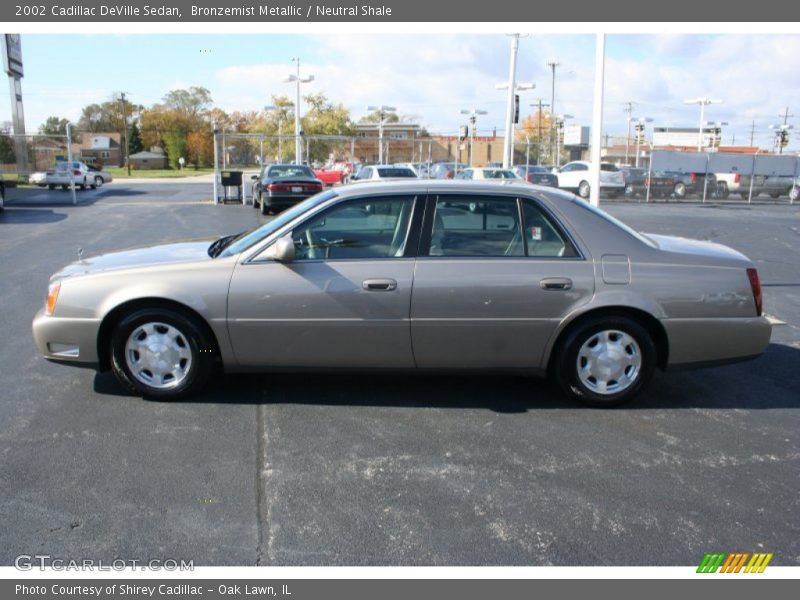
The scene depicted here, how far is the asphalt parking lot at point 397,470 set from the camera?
128 inches

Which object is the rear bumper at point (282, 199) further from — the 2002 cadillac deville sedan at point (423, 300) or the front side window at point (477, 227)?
the front side window at point (477, 227)

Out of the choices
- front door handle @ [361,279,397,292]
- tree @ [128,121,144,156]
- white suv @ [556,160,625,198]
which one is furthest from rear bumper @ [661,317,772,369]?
tree @ [128,121,144,156]

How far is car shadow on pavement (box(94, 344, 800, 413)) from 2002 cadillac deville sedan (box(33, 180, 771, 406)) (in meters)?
0.28

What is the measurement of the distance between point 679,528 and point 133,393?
12.3 ft

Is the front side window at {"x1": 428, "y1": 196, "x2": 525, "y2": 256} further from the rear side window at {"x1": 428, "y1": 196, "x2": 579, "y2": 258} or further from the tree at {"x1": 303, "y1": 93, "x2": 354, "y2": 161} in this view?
the tree at {"x1": 303, "y1": 93, "x2": 354, "y2": 161}

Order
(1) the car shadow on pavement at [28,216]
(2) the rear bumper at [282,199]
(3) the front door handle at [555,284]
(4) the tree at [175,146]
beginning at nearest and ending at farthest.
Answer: (3) the front door handle at [555,284] → (1) the car shadow on pavement at [28,216] → (2) the rear bumper at [282,199] → (4) the tree at [175,146]

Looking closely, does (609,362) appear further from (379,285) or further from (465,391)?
(379,285)

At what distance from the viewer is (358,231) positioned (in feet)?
16.4

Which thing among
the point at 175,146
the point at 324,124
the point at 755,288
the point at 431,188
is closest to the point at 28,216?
the point at 431,188

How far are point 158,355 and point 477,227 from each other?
95.5 inches

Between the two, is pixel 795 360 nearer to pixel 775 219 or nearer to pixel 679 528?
pixel 679 528

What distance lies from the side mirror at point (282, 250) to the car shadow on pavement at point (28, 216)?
15659 mm

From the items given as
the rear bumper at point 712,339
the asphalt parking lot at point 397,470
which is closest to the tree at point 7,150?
the asphalt parking lot at point 397,470

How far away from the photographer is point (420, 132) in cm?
7119
